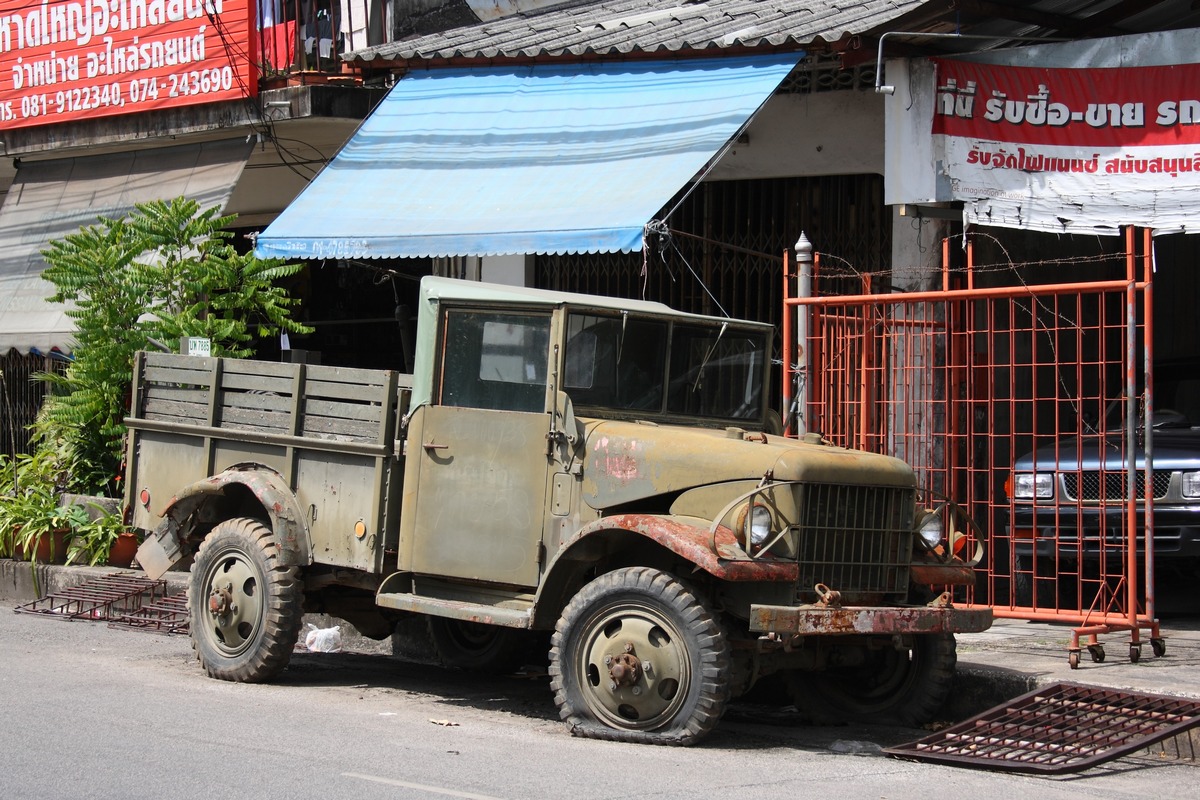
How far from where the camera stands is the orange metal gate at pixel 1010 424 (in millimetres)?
8766

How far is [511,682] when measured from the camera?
30.3 feet

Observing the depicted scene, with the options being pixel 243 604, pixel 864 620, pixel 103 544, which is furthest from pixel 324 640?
pixel 864 620

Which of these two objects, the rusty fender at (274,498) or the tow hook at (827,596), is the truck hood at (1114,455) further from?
the rusty fender at (274,498)

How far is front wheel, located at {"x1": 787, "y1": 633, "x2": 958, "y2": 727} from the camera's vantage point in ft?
25.1

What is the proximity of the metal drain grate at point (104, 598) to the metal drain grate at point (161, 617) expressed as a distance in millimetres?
92

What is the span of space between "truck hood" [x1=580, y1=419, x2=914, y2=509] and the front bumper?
2.03 ft

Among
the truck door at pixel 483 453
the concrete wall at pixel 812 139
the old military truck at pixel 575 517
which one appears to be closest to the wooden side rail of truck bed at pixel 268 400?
the old military truck at pixel 575 517

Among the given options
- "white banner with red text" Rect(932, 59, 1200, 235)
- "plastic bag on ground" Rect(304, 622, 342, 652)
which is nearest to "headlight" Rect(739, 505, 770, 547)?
"plastic bag on ground" Rect(304, 622, 342, 652)

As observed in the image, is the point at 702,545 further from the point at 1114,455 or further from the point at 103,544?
the point at 103,544

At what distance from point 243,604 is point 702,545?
3.14m

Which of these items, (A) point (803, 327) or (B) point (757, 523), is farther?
(A) point (803, 327)

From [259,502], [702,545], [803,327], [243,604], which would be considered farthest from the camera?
[803,327]

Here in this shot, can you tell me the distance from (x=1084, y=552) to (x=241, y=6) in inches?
376

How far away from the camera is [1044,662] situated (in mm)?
8500
